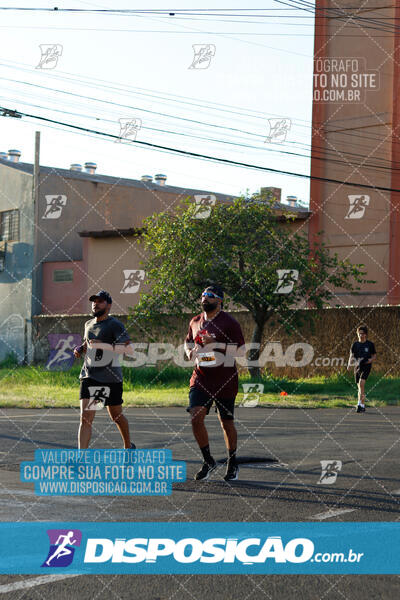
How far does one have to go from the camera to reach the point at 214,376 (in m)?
9.08

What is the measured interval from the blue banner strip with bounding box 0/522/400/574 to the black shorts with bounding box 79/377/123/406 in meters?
2.83

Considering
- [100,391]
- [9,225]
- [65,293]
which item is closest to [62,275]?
[65,293]

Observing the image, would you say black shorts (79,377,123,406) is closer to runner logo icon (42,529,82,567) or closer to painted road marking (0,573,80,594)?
runner logo icon (42,529,82,567)

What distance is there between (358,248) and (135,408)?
15434 mm

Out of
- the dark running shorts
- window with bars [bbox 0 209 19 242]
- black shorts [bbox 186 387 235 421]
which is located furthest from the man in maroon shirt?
window with bars [bbox 0 209 19 242]

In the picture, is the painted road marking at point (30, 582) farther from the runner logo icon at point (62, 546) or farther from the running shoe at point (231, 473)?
the running shoe at point (231, 473)

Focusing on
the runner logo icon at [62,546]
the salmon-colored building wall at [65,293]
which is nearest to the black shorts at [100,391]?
the runner logo icon at [62,546]

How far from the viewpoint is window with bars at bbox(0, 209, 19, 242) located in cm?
3762

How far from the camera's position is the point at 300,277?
2430cm

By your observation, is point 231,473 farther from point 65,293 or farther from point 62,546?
point 65,293

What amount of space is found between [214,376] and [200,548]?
10.4 feet

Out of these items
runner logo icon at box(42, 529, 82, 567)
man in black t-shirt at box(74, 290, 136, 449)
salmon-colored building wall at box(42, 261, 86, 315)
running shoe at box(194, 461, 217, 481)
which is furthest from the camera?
salmon-colored building wall at box(42, 261, 86, 315)

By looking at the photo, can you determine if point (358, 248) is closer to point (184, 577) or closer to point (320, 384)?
point (320, 384)

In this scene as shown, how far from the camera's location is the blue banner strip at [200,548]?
5.61 metres
